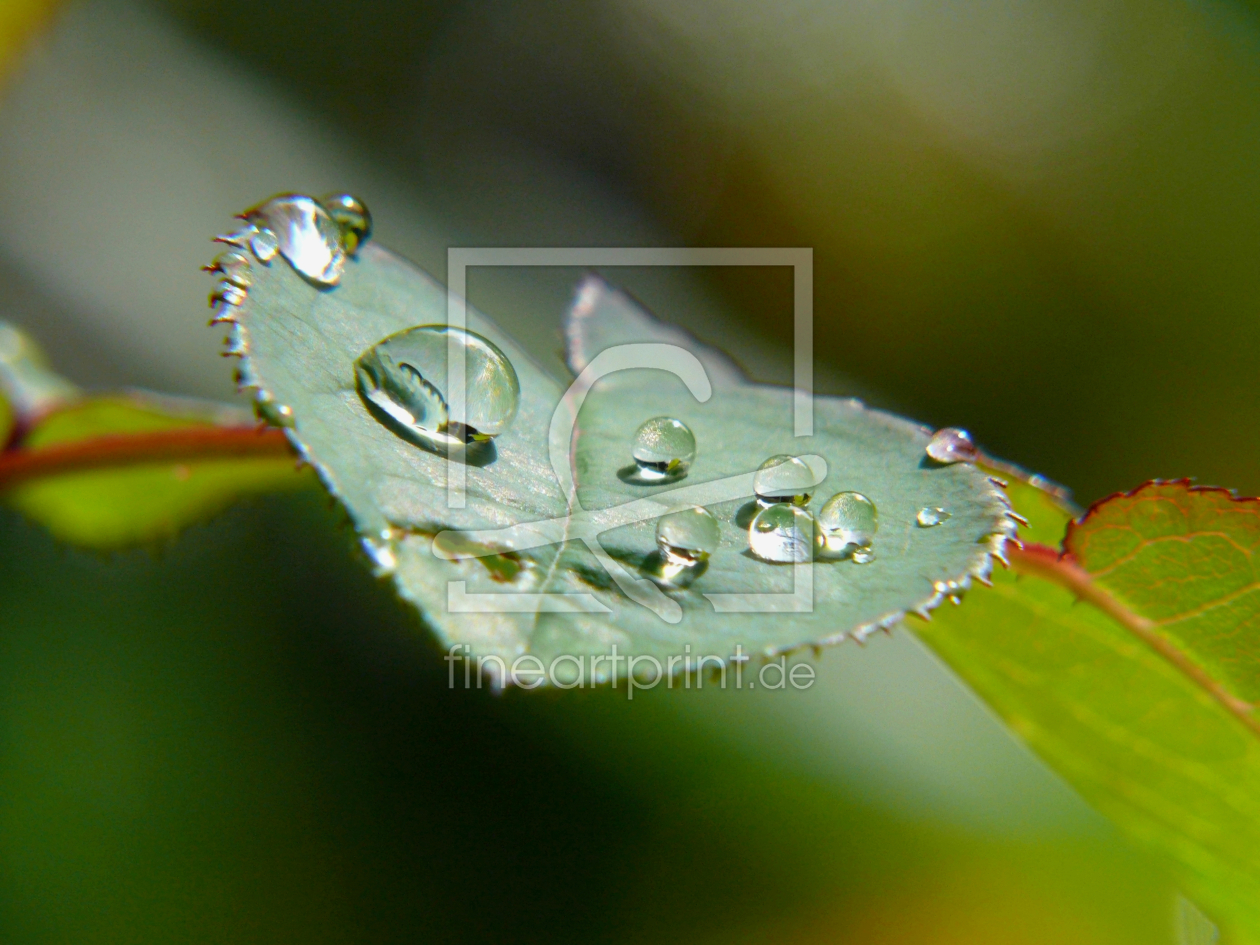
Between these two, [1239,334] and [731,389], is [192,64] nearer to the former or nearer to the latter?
[731,389]

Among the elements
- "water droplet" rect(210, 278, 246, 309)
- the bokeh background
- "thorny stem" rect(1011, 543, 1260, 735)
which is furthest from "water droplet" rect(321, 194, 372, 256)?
the bokeh background

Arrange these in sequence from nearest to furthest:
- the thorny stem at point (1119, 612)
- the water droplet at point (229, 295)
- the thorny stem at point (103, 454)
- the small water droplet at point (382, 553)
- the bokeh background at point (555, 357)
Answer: the small water droplet at point (382, 553) → the water droplet at point (229, 295) → the thorny stem at point (1119, 612) → the thorny stem at point (103, 454) → the bokeh background at point (555, 357)

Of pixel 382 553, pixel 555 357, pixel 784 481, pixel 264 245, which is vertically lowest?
pixel 382 553

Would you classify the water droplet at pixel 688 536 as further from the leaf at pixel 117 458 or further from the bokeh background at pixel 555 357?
the bokeh background at pixel 555 357

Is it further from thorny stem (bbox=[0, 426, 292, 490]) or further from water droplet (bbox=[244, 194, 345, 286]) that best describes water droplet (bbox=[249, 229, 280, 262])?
thorny stem (bbox=[0, 426, 292, 490])

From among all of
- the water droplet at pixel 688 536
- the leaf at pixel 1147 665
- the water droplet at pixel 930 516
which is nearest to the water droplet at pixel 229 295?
the water droplet at pixel 688 536

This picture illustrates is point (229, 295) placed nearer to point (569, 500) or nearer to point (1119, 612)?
A: point (569, 500)

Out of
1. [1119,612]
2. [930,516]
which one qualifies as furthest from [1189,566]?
[930,516]
